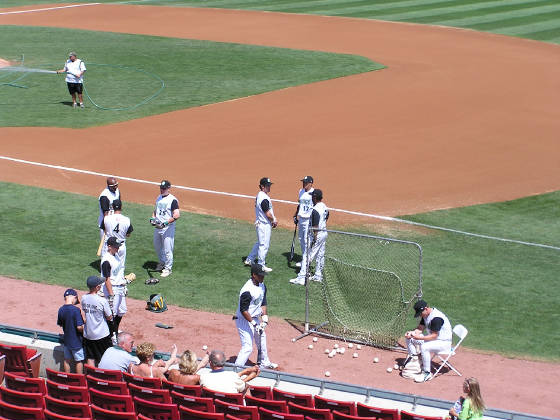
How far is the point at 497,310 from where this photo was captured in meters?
15.1

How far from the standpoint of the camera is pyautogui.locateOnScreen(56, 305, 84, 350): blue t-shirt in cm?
1191

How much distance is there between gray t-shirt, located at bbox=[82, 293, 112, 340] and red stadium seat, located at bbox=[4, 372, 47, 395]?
63.8 inches

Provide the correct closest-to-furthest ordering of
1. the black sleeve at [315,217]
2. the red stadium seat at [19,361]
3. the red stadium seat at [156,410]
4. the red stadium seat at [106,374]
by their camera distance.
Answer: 1. the red stadium seat at [156,410]
2. the red stadium seat at [106,374]
3. the red stadium seat at [19,361]
4. the black sleeve at [315,217]

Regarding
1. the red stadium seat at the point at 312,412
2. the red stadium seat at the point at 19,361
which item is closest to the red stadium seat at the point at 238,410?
the red stadium seat at the point at 312,412

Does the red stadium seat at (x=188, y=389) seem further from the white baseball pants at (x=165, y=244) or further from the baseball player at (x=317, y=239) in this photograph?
the white baseball pants at (x=165, y=244)

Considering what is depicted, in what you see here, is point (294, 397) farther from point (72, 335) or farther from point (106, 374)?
point (72, 335)

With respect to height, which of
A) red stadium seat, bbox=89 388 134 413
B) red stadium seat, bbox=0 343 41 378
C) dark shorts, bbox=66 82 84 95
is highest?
dark shorts, bbox=66 82 84 95

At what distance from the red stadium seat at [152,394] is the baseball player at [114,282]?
11.1 feet

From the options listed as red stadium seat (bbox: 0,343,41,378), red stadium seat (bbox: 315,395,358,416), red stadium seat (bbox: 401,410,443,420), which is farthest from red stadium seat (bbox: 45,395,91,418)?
red stadium seat (bbox: 401,410,443,420)

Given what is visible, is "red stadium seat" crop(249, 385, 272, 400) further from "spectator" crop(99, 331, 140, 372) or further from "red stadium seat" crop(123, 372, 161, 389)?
"spectator" crop(99, 331, 140, 372)

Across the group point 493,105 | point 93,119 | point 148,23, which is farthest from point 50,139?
point 148,23

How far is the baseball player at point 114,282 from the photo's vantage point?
44.9 ft

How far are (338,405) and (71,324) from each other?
4.16 m

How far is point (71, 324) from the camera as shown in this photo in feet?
39.0
